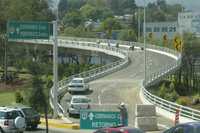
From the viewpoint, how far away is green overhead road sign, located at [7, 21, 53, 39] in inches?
1758

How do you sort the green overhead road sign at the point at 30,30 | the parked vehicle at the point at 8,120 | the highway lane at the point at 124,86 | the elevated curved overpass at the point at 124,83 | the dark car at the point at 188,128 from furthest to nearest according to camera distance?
the elevated curved overpass at the point at 124,83 < the highway lane at the point at 124,86 < the green overhead road sign at the point at 30,30 < the parked vehicle at the point at 8,120 < the dark car at the point at 188,128

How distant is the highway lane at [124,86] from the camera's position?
166 ft

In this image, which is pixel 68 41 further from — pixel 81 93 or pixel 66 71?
pixel 81 93

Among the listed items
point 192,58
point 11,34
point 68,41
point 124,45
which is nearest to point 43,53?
point 68,41

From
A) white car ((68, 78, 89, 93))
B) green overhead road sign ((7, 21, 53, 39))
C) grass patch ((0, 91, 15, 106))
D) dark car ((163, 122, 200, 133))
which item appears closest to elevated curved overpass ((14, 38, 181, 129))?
white car ((68, 78, 89, 93))

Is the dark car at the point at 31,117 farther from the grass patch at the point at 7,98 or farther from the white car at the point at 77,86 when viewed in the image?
the grass patch at the point at 7,98

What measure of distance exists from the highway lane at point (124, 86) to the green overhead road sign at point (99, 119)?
5861 mm

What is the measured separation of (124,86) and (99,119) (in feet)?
106

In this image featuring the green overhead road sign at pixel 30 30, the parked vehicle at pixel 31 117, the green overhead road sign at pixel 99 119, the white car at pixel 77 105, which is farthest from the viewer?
the white car at pixel 77 105

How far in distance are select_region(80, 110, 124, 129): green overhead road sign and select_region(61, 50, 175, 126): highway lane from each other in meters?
5.86

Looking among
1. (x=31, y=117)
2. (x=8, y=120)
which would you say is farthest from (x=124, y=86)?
(x=8, y=120)

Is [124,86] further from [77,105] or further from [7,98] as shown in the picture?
[77,105]

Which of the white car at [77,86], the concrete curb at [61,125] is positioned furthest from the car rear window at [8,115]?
the white car at [77,86]

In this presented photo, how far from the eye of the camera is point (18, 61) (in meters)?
105
